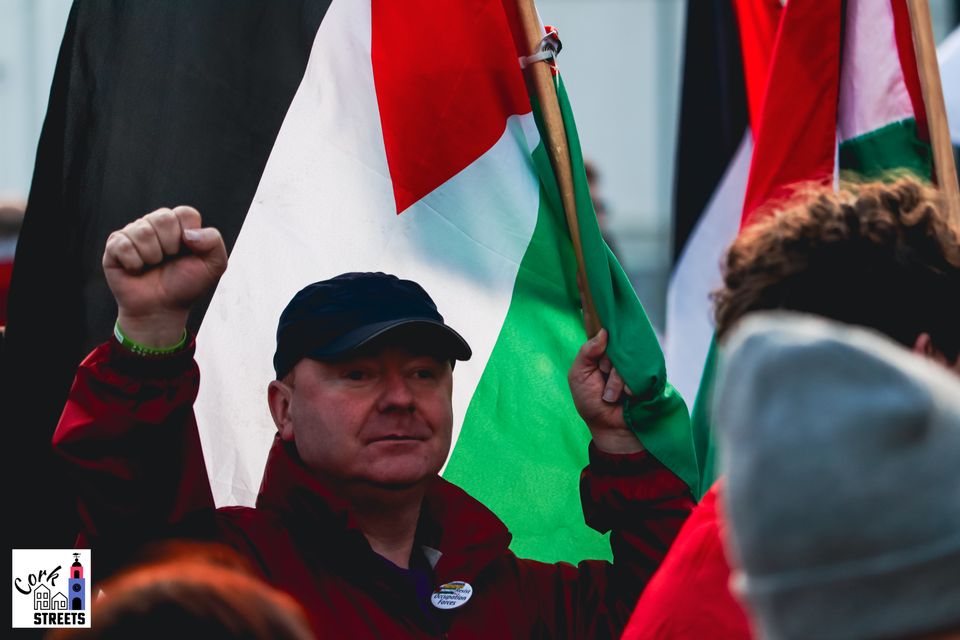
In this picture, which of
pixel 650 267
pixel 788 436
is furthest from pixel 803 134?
pixel 650 267

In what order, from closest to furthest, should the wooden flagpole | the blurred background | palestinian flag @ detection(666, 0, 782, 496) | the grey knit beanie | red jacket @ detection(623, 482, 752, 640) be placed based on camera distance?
1. the grey knit beanie
2. red jacket @ detection(623, 482, 752, 640)
3. the wooden flagpole
4. palestinian flag @ detection(666, 0, 782, 496)
5. the blurred background

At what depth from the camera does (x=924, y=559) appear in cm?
102

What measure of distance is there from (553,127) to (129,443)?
3.64ft

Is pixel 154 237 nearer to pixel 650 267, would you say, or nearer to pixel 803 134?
pixel 803 134

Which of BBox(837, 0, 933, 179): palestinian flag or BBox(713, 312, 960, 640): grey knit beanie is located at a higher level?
BBox(837, 0, 933, 179): palestinian flag

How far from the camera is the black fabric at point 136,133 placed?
290cm

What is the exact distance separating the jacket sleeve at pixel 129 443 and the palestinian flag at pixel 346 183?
0.52 meters

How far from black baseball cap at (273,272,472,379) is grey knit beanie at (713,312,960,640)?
1572 millimetres

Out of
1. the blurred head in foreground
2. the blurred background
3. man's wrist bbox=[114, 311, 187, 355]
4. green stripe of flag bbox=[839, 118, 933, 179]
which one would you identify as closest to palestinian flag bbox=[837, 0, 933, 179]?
green stripe of flag bbox=[839, 118, 933, 179]

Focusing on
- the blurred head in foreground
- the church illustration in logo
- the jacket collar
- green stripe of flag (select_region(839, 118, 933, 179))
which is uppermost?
green stripe of flag (select_region(839, 118, 933, 179))

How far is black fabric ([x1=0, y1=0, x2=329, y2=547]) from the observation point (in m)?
2.90

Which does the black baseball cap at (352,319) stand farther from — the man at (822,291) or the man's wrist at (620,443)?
the man at (822,291)

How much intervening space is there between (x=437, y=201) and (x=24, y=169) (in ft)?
45.4

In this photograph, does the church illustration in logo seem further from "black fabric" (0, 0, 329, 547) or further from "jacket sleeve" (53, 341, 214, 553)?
"black fabric" (0, 0, 329, 547)
